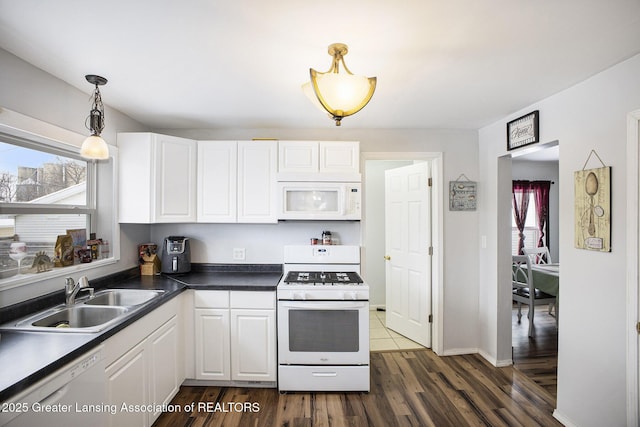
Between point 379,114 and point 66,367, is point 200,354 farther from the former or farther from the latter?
point 379,114

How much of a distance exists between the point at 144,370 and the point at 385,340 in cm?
246

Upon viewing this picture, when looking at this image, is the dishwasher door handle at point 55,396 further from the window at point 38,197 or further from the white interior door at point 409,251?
the white interior door at point 409,251

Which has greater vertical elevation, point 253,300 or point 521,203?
point 521,203

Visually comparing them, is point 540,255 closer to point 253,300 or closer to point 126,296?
point 253,300

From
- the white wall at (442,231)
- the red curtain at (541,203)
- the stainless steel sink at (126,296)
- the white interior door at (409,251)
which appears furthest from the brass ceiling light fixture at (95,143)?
the red curtain at (541,203)

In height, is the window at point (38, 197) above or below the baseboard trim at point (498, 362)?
above

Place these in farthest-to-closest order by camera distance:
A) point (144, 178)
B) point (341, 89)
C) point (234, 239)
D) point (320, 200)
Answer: point (234, 239), point (320, 200), point (144, 178), point (341, 89)

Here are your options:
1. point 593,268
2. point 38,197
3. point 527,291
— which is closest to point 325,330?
point 593,268

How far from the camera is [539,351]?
10.3ft

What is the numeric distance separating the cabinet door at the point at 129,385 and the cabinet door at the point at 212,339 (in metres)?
0.56

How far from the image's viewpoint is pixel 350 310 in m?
2.36

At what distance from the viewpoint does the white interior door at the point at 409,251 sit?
10.4 ft

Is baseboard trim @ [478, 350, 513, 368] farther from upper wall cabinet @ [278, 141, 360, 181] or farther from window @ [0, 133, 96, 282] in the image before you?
window @ [0, 133, 96, 282]

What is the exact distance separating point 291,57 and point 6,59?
156 centimetres
